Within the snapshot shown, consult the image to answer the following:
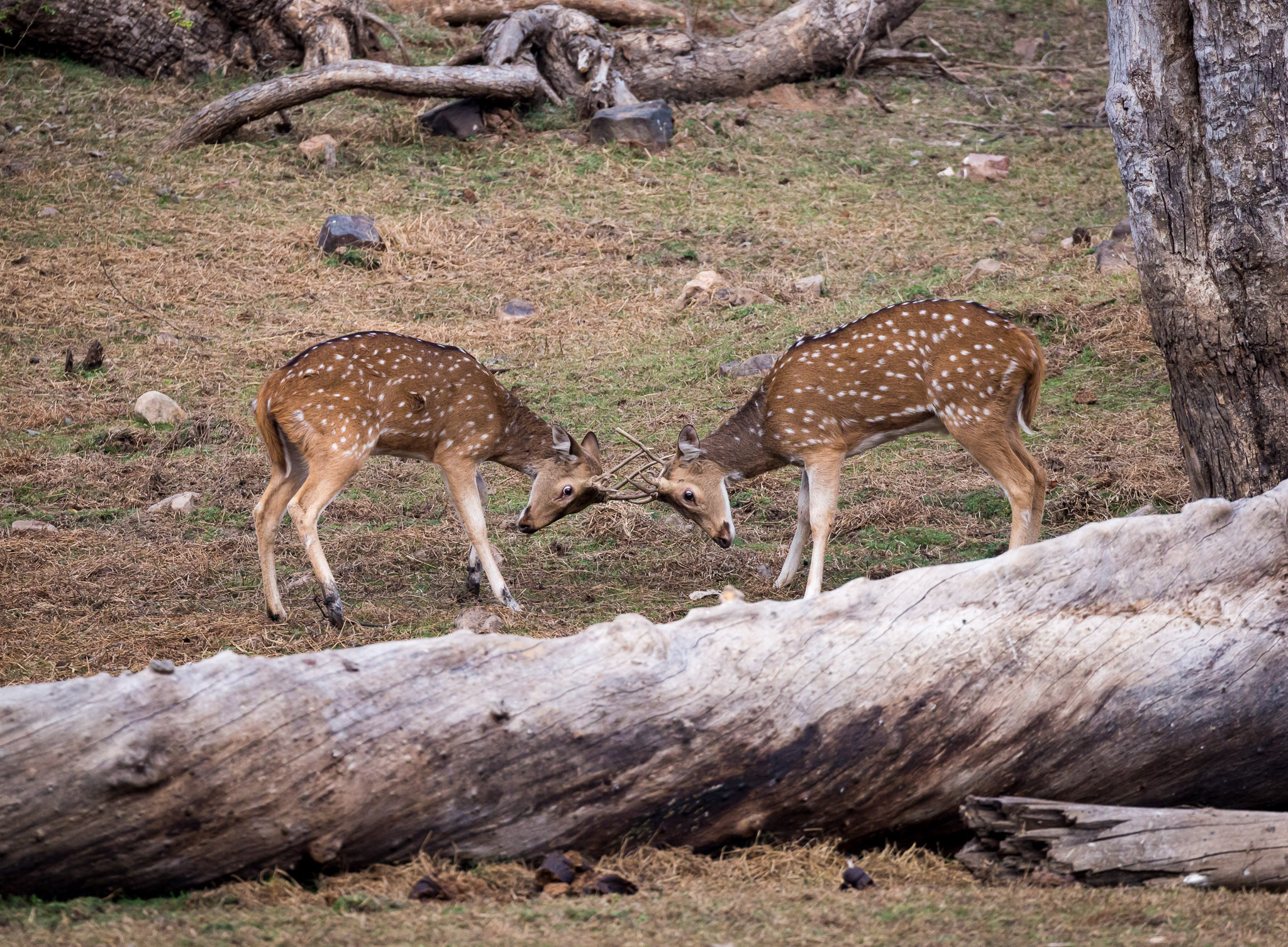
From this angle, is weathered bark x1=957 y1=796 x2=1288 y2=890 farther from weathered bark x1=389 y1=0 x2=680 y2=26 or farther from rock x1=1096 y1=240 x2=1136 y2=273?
weathered bark x1=389 y1=0 x2=680 y2=26

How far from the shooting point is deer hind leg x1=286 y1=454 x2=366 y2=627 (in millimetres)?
6625

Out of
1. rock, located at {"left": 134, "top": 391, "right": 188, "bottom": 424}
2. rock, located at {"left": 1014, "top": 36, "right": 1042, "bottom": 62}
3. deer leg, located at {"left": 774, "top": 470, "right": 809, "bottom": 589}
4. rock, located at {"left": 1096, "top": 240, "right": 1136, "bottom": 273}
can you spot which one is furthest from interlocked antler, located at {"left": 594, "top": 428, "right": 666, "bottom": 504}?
rock, located at {"left": 1014, "top": 36, "right": 1042, "bottom": 62}

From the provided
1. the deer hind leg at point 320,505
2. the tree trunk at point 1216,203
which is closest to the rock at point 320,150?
the deer hind leg at point 320,505

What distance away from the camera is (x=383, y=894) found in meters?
3.75

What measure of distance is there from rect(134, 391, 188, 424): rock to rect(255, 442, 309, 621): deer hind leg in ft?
8.51

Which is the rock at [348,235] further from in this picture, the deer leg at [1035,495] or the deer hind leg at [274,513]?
the deer leg at [1035,495]

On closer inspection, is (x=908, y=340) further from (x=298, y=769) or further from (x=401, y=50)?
(x=401, y=50)

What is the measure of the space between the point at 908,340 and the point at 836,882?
3.87 m

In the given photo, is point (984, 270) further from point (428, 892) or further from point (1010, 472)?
point (428, 892)

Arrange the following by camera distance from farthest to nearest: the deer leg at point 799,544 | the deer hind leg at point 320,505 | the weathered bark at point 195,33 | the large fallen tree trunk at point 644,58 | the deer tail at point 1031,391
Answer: the weathered bark at point 195,33 → the large fallen tree trunk at point 644,58 → the deer leg at point 799,544 → the deer tail at point 1031,391 → the deer hind leg at point 320,505

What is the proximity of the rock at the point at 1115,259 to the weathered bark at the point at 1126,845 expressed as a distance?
8030 millimetres

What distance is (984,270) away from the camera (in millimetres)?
11703

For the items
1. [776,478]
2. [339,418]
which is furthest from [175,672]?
[776,478]

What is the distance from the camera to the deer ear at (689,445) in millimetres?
7656
